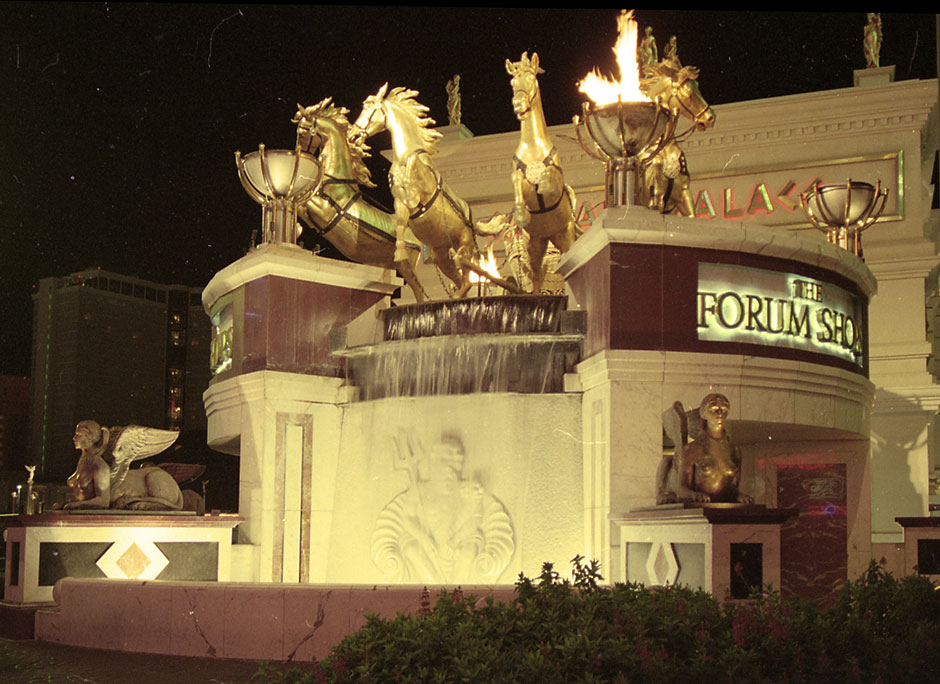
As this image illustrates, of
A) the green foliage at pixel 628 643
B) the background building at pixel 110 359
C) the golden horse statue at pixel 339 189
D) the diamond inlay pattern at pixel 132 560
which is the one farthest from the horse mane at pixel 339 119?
the background building at pixel 110 359

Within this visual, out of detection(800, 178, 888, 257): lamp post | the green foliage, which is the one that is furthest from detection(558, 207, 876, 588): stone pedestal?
the green foliage

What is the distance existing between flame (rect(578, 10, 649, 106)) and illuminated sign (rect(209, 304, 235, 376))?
539 centimetres

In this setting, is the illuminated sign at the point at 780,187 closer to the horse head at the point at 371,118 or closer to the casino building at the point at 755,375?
the casino building at the point at 755,375

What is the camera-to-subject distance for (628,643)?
553cm

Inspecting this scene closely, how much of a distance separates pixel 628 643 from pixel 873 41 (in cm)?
2209

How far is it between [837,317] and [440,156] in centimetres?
1569

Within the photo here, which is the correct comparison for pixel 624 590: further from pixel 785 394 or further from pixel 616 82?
pixel 616 82

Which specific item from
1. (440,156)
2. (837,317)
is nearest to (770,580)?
(837,317)

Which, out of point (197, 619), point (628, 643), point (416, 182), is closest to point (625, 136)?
point (416, 182)

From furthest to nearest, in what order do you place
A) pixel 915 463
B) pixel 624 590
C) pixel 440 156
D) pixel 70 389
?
pixel 70 389
pixel 440 156
pixel 915 463
pixel 624 590

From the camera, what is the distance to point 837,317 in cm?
1303

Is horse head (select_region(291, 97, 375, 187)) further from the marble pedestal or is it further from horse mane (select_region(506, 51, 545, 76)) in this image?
the marble pedestal

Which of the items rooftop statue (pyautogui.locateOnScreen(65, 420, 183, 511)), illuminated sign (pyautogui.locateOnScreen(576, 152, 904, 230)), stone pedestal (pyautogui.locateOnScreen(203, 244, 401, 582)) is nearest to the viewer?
rooftop statue (pyautogui.locateOnScreen(65, 420, 183, 511))

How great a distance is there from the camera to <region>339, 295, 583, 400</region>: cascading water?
12484mm
